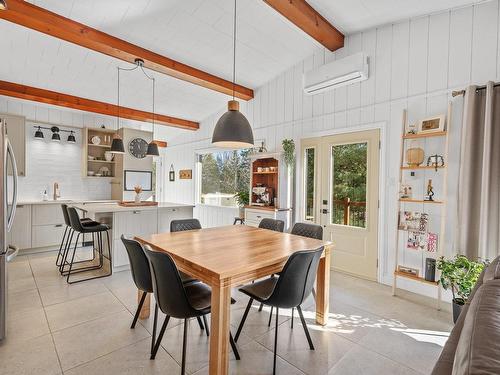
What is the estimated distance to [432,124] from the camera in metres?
3.03

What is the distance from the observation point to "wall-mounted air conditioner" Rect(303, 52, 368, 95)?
3537 millimetres

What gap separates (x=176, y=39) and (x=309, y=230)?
3074 millimetres

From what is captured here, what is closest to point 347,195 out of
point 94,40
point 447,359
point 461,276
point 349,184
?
point 349,184

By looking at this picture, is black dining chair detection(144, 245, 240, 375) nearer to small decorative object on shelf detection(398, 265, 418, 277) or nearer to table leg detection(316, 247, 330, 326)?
table leg detection(316, 247, 330, 326)

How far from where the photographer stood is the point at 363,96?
371 centimetres

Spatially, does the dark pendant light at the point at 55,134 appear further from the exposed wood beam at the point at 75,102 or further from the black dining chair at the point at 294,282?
the black dining chair at the point at 294,282

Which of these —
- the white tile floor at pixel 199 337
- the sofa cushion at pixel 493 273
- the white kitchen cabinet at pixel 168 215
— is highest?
the sofa cushion at pixel 493 273

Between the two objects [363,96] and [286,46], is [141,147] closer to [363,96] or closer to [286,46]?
[286,46]

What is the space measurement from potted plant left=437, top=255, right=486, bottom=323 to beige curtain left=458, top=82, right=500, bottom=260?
22cm

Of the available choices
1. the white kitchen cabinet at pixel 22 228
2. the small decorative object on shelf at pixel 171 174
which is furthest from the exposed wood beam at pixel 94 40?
the small decorative object on shelf at pixel 171 174

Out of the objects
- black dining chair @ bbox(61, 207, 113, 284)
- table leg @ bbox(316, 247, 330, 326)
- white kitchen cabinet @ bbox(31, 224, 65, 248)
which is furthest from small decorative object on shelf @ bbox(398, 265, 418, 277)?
white kitchen cabinet @ bbox(31, 224, 65, 248)

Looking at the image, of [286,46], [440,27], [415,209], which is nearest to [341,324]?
[415,209]

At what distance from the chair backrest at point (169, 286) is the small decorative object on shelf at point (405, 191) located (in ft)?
9.47

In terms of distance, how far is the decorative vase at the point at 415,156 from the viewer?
3.12 m
